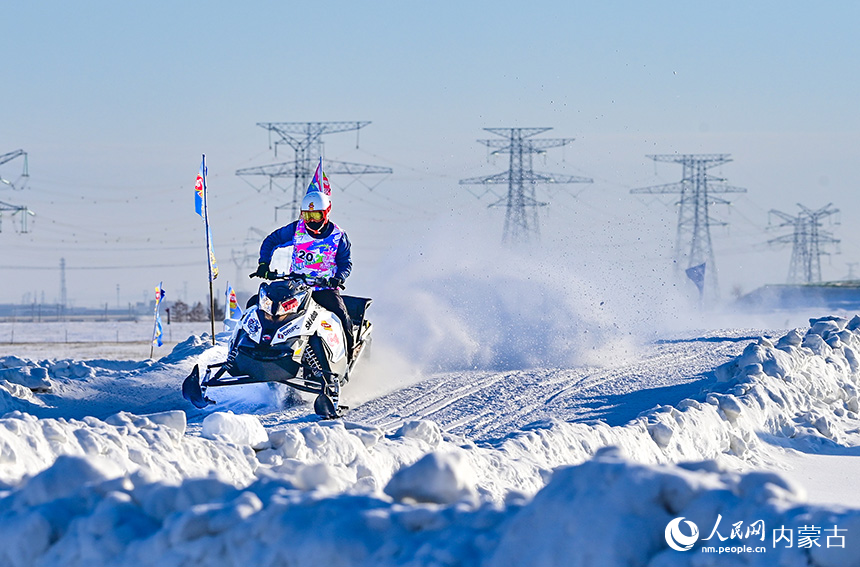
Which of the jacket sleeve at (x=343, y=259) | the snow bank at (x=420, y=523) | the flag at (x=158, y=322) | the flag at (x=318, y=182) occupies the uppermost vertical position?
the flag at (x=318, y=182)

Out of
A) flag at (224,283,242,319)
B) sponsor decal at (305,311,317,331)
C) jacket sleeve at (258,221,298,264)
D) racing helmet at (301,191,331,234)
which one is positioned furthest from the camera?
flag at (224,283,242,319)

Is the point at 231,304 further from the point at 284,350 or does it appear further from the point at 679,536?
the point at 679,536

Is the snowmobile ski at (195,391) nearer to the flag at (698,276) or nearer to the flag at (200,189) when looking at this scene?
the flag at (200,189)

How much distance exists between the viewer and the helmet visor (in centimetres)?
1375

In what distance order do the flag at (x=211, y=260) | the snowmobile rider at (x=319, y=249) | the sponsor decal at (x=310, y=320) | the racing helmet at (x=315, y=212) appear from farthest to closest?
the flag at (x=211, y=260), the racing helmet at (x=315, y=212), the snowmobile rider at (x=319, y=249), the sponsor decal at (x=310, y=320)

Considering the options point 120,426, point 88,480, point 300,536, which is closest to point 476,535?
point 300,536

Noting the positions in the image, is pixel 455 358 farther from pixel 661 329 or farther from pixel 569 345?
pixel 661 329

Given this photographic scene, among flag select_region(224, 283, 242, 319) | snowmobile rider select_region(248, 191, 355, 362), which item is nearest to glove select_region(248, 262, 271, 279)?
snowmobile rider select_region(248, 191, 355, 362)

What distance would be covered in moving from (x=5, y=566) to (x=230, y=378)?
8.65 metres

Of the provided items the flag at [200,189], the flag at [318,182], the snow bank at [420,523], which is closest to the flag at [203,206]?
the flag at [200,189]

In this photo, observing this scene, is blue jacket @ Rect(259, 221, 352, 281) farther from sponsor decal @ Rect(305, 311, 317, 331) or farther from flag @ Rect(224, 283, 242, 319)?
flag @ Rect(224, 283, 242, 319)

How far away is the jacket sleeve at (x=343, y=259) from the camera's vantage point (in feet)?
45.1

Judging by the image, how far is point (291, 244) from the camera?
45.6 feet

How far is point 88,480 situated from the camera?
4.45 meters
